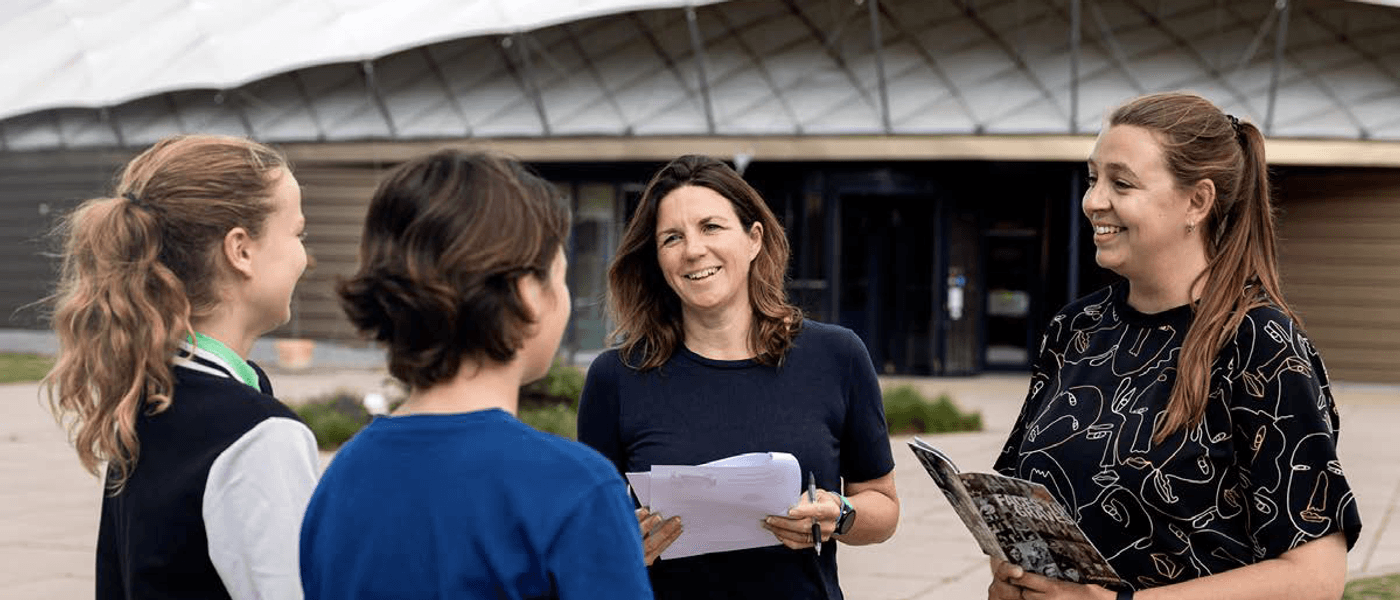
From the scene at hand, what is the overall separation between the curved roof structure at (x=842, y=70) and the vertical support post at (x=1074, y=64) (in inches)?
2.0

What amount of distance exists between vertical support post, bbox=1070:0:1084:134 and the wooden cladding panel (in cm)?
416

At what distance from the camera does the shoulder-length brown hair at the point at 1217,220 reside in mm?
2900

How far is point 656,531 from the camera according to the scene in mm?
3443

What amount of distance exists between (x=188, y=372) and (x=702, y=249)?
1.50 metres

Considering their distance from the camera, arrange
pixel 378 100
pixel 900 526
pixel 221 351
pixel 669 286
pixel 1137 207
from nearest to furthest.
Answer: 1. pixel 221 351
2. pixel 1137 207
3. pixel 669 286
4. pixel 900 526
5. pixel 378 100

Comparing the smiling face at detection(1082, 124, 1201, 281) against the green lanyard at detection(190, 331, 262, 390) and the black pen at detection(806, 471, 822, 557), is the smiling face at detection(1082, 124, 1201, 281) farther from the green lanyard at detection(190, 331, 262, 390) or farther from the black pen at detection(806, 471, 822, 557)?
the green lanyard at detection(190, 331, 262, 390)

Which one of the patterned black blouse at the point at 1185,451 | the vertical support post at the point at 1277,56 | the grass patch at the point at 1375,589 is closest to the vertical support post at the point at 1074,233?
the vertical support post at the point at 1277,56

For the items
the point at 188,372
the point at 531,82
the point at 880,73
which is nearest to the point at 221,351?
the point at 188,372

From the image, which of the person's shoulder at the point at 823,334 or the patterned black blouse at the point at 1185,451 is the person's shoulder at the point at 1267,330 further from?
the person's shoulder at the point at 823,334

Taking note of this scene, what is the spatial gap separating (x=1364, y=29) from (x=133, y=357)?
1104 inches

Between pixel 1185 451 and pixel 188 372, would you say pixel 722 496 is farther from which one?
pixel 188 372

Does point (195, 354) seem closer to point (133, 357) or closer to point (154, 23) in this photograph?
Answer: point (133, 357)

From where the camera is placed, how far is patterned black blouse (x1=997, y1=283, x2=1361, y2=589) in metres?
2.77

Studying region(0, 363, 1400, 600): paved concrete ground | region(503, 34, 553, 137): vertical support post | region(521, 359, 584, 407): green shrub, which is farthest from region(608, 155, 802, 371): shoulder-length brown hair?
region(503, 34, 553, 137): vertical support post
